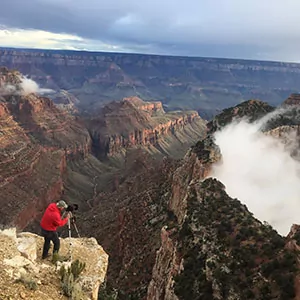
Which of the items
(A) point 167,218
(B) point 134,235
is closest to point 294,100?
(A) point 167,218

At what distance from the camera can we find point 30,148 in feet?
344

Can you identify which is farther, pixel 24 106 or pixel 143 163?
pixel 24 106

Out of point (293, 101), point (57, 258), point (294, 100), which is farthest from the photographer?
point (294, 100)

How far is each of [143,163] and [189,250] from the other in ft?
250

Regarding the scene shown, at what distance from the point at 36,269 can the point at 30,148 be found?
9568 cm

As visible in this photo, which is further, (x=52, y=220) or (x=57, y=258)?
(x=52, y=220)

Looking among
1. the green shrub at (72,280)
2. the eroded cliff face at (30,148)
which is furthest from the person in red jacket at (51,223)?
the eroded cliff face at (30,148)

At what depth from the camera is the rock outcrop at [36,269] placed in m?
11.9

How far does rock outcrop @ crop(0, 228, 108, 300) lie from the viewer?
11.9 m

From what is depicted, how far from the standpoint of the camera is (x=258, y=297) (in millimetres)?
20016

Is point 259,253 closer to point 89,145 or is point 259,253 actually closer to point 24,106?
point 24,106

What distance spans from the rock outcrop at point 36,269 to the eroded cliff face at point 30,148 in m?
57.5

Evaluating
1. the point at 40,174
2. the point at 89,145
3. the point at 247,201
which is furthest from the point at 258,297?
the point at 89,145

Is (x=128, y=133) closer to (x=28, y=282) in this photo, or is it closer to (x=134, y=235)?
(x=134, y=235)
